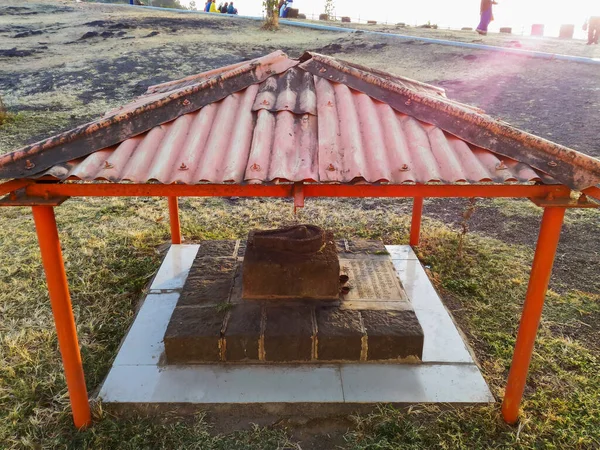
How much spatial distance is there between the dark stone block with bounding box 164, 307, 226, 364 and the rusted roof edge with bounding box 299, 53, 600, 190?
2297 millimetres

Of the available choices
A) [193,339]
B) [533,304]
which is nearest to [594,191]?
[533,304]

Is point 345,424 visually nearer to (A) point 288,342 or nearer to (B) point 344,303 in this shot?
(A) point 288,342

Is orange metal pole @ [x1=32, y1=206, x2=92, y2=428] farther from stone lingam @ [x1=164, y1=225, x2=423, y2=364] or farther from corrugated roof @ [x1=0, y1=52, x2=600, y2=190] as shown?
stone lingam @ [x1=164, y1=225, x2=423, y2=364]

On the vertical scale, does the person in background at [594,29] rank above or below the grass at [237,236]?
above

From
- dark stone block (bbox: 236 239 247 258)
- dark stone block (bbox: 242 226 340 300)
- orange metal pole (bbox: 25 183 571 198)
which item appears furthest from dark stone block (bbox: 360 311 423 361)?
dark stone block (bbox: 236 239 247 258)

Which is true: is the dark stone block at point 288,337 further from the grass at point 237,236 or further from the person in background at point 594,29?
the person in background at point 594,29

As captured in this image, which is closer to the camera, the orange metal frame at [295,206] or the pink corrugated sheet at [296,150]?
the pink corrugated sheet at [296,150]

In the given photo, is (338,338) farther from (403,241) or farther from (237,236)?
(237,236)

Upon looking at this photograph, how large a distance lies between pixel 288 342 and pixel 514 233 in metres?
4.50

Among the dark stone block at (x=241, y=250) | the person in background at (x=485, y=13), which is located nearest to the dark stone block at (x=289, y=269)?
the dark stone block at (x=241, y=250)

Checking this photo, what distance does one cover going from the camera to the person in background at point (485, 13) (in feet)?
63.2

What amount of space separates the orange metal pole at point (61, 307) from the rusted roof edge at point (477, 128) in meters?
2.25

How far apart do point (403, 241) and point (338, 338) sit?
285cm

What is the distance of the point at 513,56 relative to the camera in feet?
55.7
